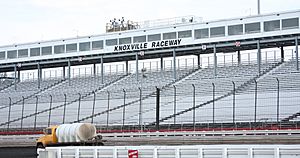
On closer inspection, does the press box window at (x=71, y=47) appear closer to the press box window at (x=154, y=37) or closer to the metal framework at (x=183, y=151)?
the press box window at (x=154, y=37)

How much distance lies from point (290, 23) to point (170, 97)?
44.1 feet

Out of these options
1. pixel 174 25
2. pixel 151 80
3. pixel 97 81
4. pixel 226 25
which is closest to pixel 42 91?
pixel 97 81

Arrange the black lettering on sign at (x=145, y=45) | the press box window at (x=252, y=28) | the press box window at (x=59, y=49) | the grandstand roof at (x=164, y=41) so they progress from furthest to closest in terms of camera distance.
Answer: the press box window at (x=59, y=49) → the black lettering on sign at (x=145, y=45) → the press box window at (x=252, y=28) → the grandstand roof at (x=164, y=41)

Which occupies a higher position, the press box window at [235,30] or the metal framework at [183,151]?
the press box window at [235,30]

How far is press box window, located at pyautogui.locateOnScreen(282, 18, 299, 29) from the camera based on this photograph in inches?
2067

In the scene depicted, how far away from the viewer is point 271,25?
54.1 meters

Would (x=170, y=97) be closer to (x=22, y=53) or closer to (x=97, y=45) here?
(x=97, y=45)

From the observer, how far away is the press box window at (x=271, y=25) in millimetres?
53622

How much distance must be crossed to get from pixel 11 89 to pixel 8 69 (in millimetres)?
3283

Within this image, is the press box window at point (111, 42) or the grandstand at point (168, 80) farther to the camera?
the press box window at point (111, 42)

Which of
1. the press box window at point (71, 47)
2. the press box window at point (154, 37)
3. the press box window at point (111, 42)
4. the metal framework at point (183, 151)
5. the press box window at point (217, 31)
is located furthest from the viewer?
the press box window at point (71, 47)

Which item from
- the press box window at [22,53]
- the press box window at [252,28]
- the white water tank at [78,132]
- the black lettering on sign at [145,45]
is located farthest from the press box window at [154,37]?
the white water tank at [78,132]

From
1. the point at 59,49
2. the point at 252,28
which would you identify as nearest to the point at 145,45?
the point at 252,28

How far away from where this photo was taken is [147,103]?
54.0m
